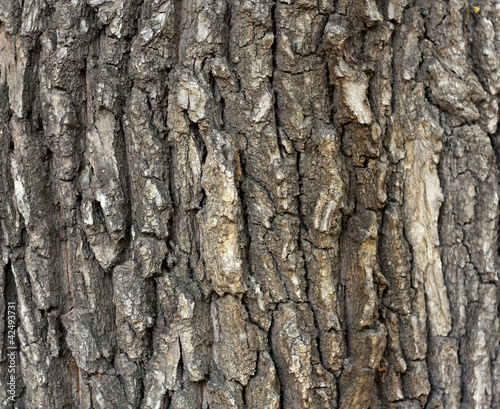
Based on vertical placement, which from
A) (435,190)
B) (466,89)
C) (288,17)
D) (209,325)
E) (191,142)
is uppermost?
(288,17)

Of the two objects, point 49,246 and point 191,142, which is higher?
point 191,142

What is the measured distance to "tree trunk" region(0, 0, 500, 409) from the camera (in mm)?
1623

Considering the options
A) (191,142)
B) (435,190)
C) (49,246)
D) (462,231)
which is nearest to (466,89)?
(435,190)

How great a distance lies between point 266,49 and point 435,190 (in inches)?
33.8

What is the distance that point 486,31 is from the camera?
1.83 metres

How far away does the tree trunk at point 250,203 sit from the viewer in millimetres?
1623

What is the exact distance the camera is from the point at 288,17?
162 cm

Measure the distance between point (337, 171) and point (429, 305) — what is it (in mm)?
675

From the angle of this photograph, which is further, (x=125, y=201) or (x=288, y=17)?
(x=125, y=201)

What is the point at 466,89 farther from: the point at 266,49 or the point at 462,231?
the point at 266,49

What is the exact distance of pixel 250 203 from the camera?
162cm

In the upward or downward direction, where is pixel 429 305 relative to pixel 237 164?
downward

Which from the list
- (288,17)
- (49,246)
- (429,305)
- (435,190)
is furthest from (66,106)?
(429,305)

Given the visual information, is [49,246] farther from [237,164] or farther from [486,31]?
[486,31]
